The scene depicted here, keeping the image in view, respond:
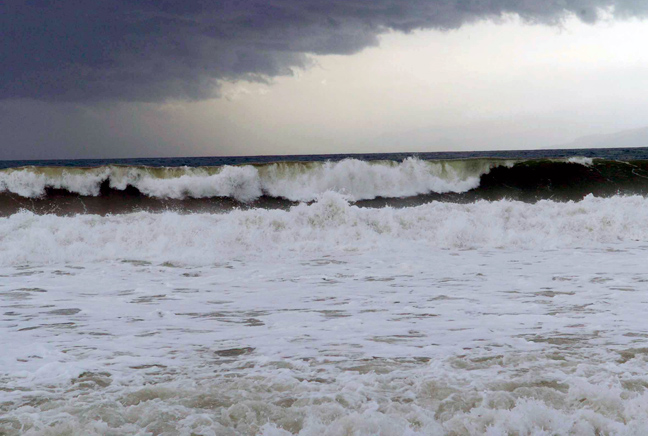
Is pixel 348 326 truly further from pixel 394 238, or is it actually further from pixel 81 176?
Answer: pixel 81 176

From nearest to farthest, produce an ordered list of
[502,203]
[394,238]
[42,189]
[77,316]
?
[77,316] → [394,238] → [502,203] → [42,189]

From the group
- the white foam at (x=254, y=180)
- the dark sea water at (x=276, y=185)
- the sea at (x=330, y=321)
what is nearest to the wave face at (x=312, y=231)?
the sea at (x=330, y=321)

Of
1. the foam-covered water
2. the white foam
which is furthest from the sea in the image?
the white foam

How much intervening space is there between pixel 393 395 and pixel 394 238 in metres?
8.18

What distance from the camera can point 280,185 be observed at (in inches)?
711

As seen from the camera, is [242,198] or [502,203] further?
[242,198]

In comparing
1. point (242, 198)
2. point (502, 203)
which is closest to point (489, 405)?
point (502, 203)

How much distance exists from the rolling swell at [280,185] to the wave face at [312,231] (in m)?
4.55

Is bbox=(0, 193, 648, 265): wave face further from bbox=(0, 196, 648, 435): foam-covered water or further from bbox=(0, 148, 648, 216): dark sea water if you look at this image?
bbox=(0, 148, 648, 216): dark sea water

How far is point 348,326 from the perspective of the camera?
5.05 meters

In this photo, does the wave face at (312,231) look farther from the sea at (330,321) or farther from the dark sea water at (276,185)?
the dark sea water at (276,185)

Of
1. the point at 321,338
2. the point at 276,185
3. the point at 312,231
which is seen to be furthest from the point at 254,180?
the point at 321,338

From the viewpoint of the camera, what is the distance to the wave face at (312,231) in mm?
10027

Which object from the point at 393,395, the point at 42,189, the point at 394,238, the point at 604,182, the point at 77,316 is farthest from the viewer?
the point at 604,182
